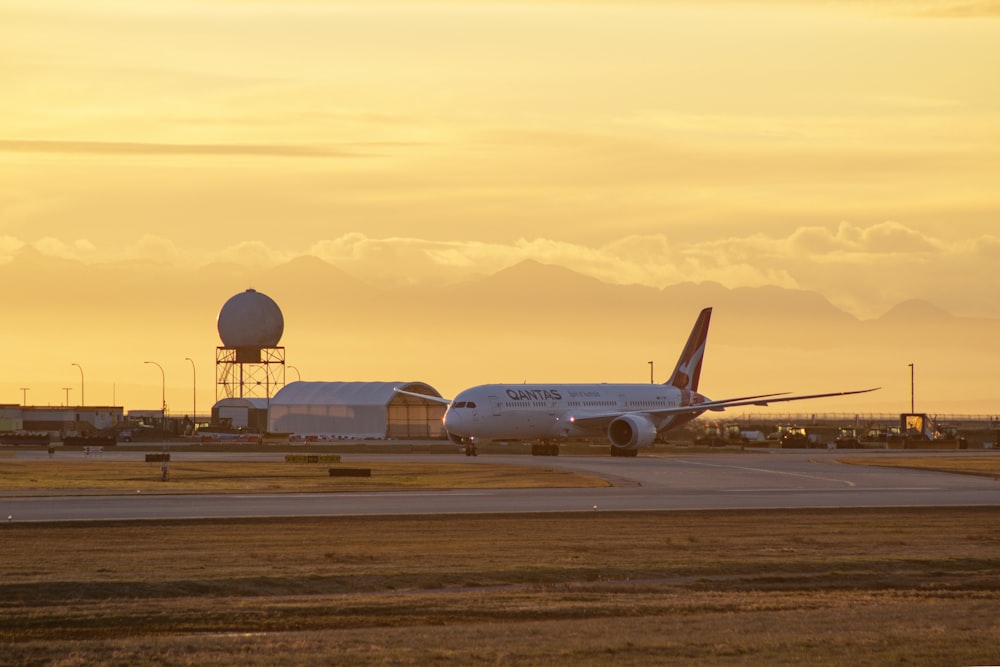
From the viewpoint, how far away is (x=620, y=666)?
64.8ft

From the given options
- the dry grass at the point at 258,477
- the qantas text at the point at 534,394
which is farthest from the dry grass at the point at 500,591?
the qantas text at the point at 534,394

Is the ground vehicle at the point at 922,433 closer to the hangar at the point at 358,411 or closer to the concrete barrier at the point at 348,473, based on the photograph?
the hangar at the point at 358,411

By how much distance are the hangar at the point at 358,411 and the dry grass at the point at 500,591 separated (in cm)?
10704

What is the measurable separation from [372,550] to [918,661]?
17023 mm

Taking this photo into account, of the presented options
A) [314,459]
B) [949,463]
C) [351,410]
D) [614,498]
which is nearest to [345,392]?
[351,410]

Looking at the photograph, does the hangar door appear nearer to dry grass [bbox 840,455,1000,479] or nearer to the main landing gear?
the main landing gear

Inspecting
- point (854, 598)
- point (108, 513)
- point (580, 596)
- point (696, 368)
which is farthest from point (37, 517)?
point (696, 368)

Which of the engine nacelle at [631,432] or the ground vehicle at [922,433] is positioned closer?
the engine nacelle at [631,432]

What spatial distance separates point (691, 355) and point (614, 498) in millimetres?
63511

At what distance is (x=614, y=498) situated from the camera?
52.7 meters

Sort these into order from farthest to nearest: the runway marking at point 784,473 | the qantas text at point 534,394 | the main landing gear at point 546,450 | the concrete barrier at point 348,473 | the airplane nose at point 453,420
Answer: the main landing gear at point 546,450 < the qantas text at point 534,394 < the airplane nose at point 453,420 < the concrete barrier at point 348,473 < the runway marking at point 784,473

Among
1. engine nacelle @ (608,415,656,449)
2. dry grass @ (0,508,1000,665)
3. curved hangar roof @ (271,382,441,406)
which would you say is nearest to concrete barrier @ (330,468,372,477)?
dry grass @ (0,508,1000,665)

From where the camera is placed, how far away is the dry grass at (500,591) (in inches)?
831

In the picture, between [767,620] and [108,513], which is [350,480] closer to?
[108,513]
